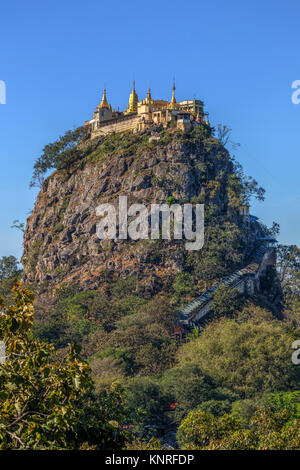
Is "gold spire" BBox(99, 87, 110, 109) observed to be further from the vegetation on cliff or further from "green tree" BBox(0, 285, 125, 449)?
"green tree" BBox(0, 285, 125, 449)

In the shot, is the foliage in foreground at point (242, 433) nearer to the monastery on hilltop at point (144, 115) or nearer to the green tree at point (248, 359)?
the green tree at point (248, 359)

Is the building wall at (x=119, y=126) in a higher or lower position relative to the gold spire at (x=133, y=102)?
lower

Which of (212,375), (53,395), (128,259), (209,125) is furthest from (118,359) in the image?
(209,125)

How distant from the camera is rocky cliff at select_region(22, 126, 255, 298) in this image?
2516 inches

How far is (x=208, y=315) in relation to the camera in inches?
2303

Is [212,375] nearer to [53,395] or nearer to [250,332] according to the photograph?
[250,332]

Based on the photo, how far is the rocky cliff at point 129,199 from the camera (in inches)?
2516

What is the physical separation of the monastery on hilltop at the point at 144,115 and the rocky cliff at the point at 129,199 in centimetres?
186

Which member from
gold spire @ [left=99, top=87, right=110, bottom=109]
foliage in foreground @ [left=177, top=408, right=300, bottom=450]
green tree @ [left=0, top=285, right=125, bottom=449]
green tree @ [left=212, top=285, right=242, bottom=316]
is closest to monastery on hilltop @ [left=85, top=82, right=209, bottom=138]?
gold spire @ [left=99, top=87, right=110, bottom=109]

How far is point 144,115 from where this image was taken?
76.1 m

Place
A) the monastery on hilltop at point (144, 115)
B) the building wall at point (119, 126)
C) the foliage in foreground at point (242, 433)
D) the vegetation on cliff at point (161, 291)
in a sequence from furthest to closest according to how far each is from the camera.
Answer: the building wall at point (119, 126)
the monastery on hilltop at point (144, 115)
the vegetation on cliff at point (161, 291)
the foliage in foreground at point (242, 433)

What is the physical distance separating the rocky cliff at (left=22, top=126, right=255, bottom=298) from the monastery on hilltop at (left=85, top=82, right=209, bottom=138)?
1.86 metres

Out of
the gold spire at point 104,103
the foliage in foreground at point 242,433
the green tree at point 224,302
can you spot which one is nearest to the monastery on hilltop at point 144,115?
the gold spire at point 104,103
